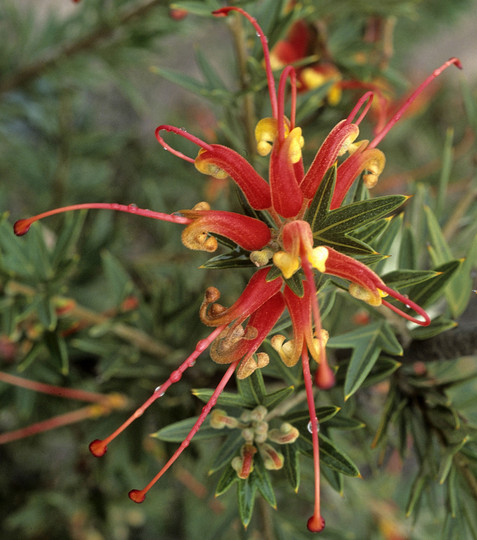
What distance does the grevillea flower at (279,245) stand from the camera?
388mm

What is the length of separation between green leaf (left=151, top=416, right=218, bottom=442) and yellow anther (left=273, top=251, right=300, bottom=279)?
0.21 metres

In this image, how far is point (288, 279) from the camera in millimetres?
394

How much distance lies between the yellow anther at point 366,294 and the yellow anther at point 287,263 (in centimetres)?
5

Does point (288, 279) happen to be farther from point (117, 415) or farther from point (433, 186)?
point (433, 186)

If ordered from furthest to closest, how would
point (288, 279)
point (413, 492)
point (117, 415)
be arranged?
point (117, 415) < point (413, 492) < point (288, 279)

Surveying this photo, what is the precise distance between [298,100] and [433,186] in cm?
57

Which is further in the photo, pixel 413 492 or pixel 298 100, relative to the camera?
pixel 298 100

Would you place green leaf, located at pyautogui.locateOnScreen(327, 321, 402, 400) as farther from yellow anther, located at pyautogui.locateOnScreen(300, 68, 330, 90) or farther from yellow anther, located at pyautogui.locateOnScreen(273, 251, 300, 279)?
yellow anther, located at pyautogui.locateOnScreen(300, 68, 330, 90)

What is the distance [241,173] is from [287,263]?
94 mm

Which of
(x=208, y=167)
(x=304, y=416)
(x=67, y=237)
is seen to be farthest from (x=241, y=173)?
(x=67, y=237)

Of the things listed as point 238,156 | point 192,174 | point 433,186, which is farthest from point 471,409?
point 192,174

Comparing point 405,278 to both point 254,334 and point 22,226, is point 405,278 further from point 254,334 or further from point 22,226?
point 22,226

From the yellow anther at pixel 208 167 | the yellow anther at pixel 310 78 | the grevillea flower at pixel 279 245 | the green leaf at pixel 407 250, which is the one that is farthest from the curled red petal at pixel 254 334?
the yellow anther at pixel 310 78

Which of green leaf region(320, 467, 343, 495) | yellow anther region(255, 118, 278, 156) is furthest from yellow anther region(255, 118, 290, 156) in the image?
green leaf region(320, 467, 343, 495)
